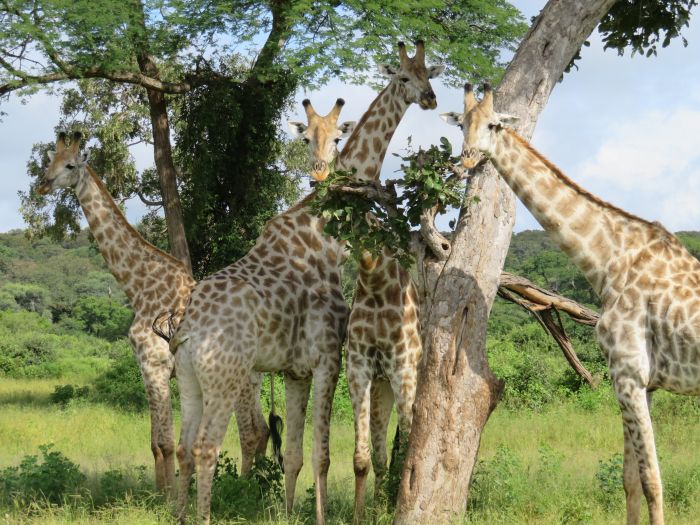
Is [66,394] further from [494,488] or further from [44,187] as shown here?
[494,488]

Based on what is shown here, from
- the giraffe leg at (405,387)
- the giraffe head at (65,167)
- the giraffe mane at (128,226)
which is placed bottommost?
the giraffe leg at (405,387)

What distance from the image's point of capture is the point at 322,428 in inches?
312

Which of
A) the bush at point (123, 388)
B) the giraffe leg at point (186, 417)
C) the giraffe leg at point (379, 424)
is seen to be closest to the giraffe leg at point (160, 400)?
the giraffe leg at point (186, 417)

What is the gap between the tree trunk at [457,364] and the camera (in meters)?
7.23

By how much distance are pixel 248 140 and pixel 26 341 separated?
10.6m

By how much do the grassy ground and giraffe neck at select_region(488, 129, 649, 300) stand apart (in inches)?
92.3

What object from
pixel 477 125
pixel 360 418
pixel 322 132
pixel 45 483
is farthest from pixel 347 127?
pixel 45 483

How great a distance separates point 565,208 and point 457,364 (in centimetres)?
146

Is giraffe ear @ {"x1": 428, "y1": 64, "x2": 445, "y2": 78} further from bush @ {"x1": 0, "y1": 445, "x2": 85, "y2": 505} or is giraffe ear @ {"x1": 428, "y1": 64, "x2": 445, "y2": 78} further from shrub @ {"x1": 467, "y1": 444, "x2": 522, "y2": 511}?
bush @ {"x1": 0, "y1": 445, "x2": 85, "y2": 505}

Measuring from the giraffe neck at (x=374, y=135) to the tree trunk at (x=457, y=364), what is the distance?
4.13 ft

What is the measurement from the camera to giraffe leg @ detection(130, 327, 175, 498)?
31.3 ft

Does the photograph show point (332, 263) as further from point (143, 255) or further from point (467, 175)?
point (143, 255)

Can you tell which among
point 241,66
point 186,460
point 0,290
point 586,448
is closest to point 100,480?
point 186,460

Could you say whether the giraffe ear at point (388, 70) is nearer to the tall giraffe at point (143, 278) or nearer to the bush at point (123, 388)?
the tall giraffe at point (143, 278)
